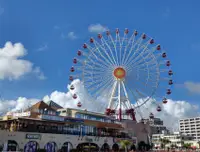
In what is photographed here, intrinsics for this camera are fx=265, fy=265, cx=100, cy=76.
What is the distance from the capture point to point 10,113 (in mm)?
72500

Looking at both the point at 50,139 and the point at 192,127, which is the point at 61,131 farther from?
the point at 192,127

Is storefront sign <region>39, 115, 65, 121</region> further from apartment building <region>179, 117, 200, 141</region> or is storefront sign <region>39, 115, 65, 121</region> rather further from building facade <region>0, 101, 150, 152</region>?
apartment building <region>179, 117, 200, 141</region>

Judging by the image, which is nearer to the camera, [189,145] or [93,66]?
[93,66]

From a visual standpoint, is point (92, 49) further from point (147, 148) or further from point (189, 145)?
point (189, 145)

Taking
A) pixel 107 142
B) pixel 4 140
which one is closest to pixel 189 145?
pixel 107 142

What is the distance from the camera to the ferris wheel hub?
82.4 m

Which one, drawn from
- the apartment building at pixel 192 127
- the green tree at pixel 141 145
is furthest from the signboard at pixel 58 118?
the apartment building at pixel 192 127

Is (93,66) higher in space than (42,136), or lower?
higher

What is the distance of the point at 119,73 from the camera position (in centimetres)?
8269

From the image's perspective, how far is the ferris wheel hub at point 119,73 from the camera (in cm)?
8244

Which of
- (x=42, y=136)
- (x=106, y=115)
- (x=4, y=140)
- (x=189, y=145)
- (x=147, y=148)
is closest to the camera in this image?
(x=4, y=140)

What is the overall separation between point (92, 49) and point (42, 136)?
32875 millimetres

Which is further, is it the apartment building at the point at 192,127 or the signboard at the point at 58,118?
the apartment building at the point at 192,127

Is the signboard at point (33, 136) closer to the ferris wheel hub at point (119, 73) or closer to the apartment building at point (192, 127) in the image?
the ferris wheel hub at point (119, 73)
